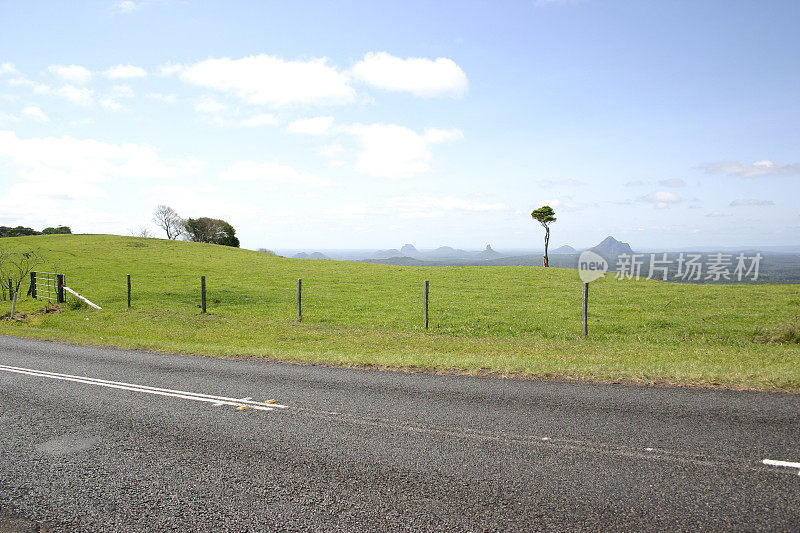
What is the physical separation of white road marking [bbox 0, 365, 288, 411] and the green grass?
339cm

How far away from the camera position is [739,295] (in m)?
29.0

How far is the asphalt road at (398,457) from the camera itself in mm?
4512

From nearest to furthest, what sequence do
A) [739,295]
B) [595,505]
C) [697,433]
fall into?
[595,505] → [697,433] → [739,295]

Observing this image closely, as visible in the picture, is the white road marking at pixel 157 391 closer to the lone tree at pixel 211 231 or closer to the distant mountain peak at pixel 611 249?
the distant mountain peak at pixel 611 249

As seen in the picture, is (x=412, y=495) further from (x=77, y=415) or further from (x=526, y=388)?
(x=77, y=415)

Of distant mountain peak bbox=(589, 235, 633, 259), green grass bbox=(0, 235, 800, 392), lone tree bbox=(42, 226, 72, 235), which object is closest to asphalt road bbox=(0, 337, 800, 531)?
green grass bbox=(0, 235, 800, 392)

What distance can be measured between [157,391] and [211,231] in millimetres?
106607

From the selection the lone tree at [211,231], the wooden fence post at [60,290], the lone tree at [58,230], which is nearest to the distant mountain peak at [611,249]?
the wooden fence post at [60,290]

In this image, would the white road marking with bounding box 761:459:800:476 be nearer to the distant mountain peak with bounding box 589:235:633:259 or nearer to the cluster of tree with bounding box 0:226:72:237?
the distant mountain peak with bounding box 589:235:633:259

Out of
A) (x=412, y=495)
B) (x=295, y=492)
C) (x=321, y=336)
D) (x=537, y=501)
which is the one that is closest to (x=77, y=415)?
(x=295, y=492)

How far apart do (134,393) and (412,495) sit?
21.8 ft

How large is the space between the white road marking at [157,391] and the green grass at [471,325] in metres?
3.39

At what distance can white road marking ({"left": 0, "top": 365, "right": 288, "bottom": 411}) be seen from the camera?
26.6ft

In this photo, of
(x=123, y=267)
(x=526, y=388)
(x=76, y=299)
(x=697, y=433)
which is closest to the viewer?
(x=697, y=433)
